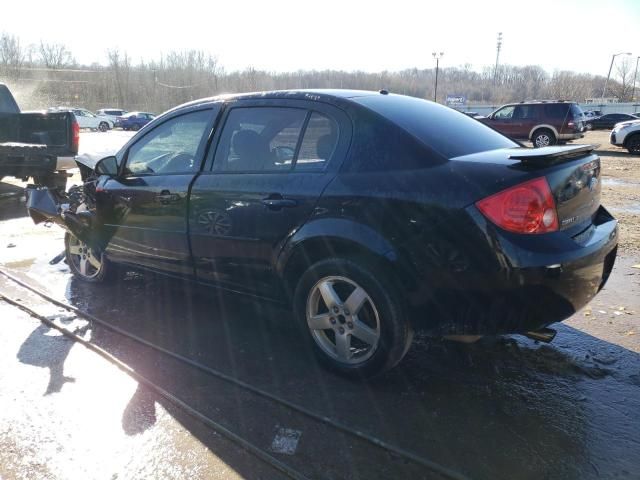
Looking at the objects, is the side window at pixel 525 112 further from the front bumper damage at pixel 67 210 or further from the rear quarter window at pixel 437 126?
the front bumper damage at pixel 67 210

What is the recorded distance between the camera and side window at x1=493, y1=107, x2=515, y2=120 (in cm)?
2003

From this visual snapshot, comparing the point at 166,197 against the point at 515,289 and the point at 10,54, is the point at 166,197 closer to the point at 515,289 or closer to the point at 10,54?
the point at 515,289

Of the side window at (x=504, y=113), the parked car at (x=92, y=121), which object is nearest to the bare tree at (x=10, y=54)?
the parked car at (x=92, y=121)

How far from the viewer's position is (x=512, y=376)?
322 cm

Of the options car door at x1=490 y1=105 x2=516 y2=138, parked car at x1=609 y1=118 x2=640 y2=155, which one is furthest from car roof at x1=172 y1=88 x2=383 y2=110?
car door at x1=490 y1=105 x2=516 y2=138

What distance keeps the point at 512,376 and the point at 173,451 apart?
81.9 inches

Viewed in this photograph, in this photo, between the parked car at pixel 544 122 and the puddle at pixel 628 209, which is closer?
the puddle at pixel 628 209

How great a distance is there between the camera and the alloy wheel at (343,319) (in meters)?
3.01

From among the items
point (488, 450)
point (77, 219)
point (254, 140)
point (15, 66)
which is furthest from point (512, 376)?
point (15, 66)

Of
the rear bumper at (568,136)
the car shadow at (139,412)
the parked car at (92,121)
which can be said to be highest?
the rear bumper at (568,136)

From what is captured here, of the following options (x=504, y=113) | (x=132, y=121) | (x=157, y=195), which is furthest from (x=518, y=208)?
(x=132, y=121)

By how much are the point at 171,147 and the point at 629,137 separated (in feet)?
60.7

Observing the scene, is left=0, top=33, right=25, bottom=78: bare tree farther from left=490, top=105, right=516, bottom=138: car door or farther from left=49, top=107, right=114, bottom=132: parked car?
left=490, top=105, right=516, bottom=138: car door

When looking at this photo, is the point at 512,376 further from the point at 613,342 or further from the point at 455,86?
the point at 455,86
